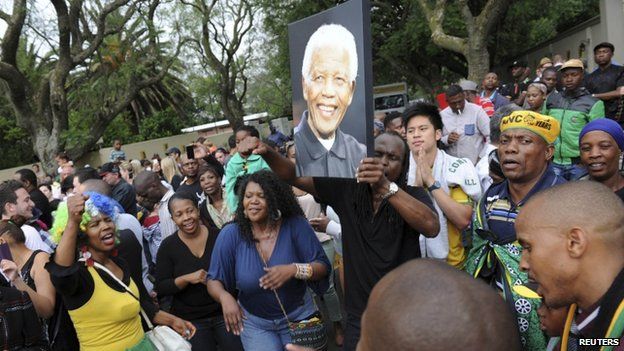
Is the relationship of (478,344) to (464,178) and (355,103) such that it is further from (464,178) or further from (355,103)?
(464,178)

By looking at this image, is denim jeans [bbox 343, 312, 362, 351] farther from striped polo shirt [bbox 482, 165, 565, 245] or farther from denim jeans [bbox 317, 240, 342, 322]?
denim jeans [bbox 317, 240, 342, 322]

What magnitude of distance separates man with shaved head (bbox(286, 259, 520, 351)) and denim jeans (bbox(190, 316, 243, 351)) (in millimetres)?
2954

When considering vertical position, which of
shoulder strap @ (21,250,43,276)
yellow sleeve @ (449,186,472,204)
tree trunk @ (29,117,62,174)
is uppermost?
tree trunk @ (29,117,62,174)

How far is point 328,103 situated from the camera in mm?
2854

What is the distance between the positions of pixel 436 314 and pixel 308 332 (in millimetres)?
2442

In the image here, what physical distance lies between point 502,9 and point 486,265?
13154 mm

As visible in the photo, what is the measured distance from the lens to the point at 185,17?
92.2ft

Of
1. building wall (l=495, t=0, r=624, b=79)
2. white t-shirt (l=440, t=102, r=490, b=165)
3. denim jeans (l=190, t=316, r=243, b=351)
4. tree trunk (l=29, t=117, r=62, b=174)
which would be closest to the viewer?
denim jeans (l=190, t=316, r=243, b=351)

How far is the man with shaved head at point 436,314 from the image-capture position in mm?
1192

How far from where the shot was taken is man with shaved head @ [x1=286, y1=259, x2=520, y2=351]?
3.91 ft

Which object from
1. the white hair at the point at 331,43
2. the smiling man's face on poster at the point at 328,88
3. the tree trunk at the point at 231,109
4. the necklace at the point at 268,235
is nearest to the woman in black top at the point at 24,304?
the necklace at the point at 268,235

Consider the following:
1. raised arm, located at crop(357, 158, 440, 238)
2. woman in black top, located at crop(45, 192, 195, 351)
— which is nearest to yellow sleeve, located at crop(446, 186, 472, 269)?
raised arm, located at crop(357, 158, 440, 238)

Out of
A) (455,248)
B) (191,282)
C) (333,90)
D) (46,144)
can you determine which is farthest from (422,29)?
(333,90)

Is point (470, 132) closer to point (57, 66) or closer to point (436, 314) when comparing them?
point (436, 314)
